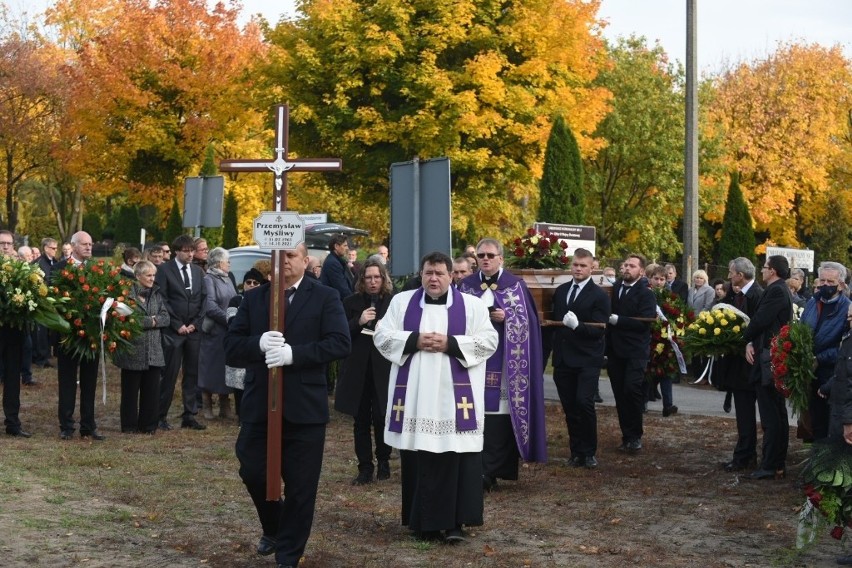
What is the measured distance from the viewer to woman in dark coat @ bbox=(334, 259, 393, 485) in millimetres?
11469

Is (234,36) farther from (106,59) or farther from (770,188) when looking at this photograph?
(770,188)

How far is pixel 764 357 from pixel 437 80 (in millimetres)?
24140

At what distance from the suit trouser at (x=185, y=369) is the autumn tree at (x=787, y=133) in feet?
121

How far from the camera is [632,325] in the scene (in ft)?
45.5

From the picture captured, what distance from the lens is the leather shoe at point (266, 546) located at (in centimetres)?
812

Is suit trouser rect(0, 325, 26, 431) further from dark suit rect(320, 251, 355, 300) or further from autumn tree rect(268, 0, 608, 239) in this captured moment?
autumn tree rect(268, 0, 608, 239)

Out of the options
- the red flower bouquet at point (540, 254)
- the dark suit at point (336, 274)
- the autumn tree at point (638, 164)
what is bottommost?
the dark suit at point (336, 274)

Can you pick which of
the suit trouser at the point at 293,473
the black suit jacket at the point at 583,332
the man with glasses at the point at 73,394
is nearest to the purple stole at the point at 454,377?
the suit trouser at the point at 293,473

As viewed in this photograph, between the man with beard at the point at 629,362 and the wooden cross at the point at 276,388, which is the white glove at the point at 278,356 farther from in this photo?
the man with beard at the point at 629,362

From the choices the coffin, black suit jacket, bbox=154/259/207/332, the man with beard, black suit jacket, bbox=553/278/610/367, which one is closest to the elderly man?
black suit jacket, bbox=553/278/610/367

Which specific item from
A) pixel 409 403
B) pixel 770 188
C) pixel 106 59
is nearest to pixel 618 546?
pixel 409 403

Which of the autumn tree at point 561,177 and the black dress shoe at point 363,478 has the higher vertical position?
the autumn tree at point 561,177

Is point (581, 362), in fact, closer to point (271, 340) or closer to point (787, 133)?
point (271, 340)

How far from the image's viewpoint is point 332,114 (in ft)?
117
